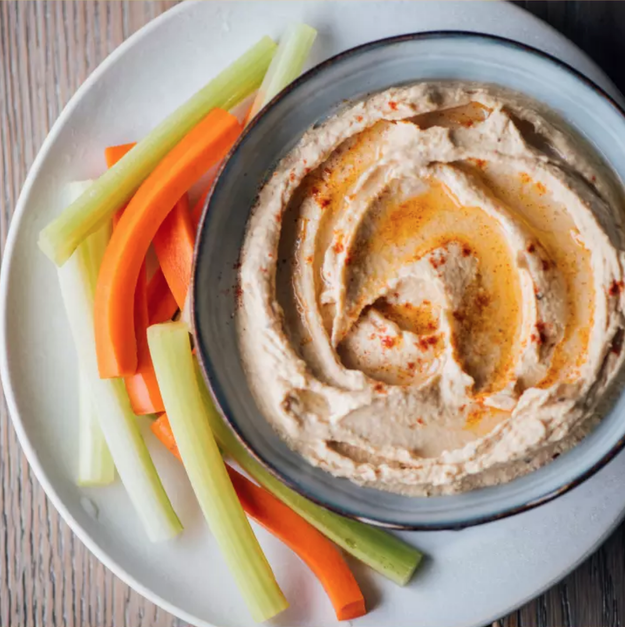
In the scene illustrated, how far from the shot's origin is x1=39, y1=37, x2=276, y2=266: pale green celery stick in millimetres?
2027

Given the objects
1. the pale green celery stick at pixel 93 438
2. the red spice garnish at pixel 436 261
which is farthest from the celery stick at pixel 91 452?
the red spice garnish at pixel 436 261

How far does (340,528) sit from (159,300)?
2.65 feet

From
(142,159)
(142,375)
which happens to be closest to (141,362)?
(142,375)

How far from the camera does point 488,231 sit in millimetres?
1835

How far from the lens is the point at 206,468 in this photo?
6.61ft

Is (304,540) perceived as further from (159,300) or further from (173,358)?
(159,300)

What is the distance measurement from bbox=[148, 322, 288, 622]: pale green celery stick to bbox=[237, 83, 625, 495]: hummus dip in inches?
8.9

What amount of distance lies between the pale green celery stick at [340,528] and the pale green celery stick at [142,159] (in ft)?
1.57

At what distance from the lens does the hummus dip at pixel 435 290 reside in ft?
5.84

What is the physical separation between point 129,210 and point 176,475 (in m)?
0.75

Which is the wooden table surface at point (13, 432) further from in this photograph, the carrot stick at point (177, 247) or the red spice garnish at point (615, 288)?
the red spice garnish at point (615, 288)

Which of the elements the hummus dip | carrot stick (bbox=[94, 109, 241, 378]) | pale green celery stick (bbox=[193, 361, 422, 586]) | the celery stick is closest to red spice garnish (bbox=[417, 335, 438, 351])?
the hummus dip

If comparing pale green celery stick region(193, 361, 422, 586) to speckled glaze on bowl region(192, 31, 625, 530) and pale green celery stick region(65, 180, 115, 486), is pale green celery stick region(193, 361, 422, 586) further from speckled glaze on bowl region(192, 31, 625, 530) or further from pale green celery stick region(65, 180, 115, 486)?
pale green celery stick region(65, 180, 115, 486)

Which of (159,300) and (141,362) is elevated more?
(159,300)
